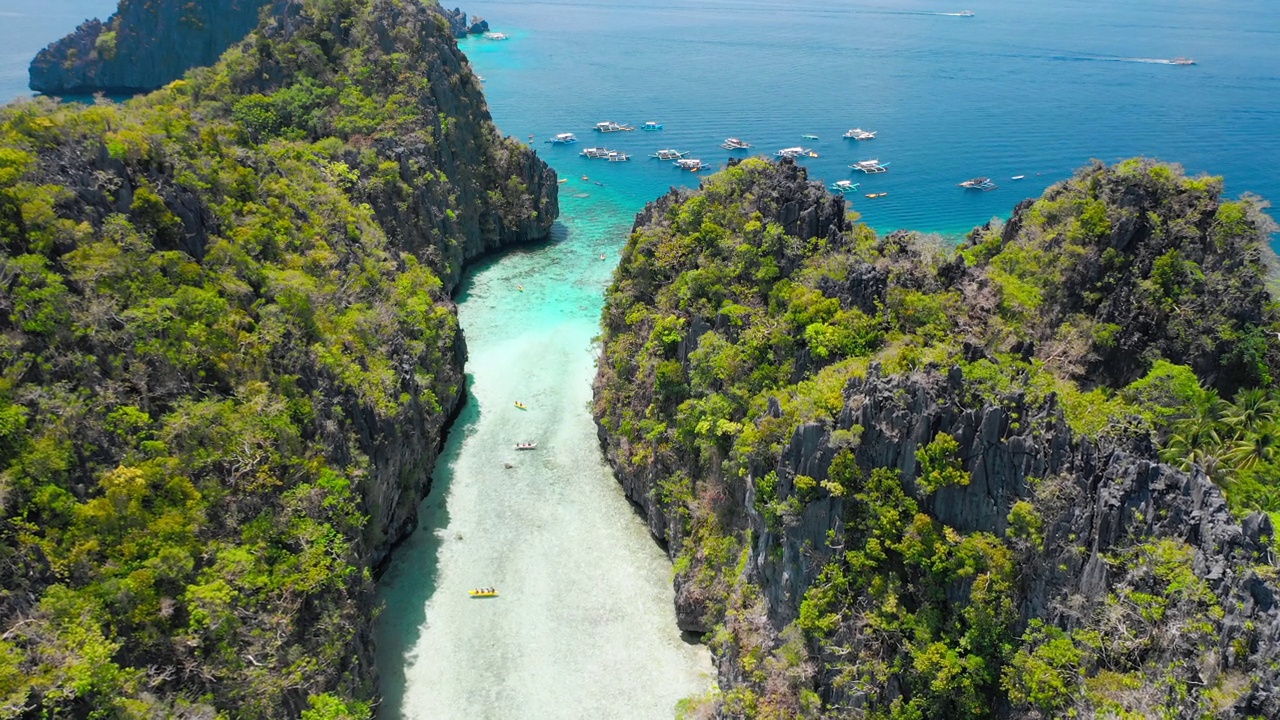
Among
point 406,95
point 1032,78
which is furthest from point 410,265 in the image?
point 1032,78

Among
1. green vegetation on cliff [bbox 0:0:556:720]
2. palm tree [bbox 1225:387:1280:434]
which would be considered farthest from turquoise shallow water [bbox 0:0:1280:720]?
palm tree [bbox 1225:387:1280:434]

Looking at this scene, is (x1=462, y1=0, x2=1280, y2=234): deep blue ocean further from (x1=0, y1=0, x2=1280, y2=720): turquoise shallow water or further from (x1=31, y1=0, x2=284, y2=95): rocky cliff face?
(x1=31, y1=0, x2=284, y2=95): rocky cliff face

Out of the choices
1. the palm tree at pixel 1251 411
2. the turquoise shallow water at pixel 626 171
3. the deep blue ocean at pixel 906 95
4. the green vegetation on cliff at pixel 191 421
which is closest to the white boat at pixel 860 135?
the turquoise shallow water at pixel 626 171

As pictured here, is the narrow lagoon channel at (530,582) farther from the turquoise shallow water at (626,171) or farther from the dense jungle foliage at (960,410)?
the dense jungle foliage at (960,410)

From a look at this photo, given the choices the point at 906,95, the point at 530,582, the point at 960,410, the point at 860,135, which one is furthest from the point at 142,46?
the point at 960,410

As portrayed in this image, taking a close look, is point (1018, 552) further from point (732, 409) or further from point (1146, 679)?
point (732, 409)

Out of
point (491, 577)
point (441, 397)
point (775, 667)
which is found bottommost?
point (491, 577)

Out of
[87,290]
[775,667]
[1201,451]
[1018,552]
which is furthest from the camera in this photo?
[87,290]
